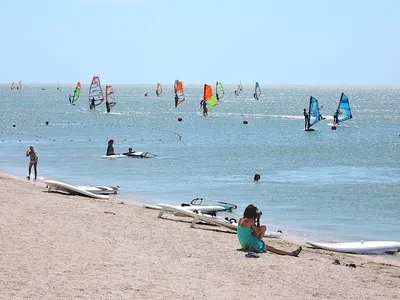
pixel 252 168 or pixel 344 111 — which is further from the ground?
pixel 344 111

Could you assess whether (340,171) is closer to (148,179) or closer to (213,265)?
(148,179)

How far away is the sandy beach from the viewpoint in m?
7.93

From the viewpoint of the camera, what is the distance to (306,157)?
107ft

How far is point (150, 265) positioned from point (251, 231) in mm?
1931

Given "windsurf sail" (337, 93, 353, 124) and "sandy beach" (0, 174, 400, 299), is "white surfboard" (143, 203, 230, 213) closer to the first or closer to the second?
"sandy beach" (0, 174, 400, 299)

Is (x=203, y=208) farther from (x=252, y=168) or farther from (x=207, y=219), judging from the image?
(x=252, y=168)

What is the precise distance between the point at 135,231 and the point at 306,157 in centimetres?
2180

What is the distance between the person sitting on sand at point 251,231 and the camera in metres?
10.4

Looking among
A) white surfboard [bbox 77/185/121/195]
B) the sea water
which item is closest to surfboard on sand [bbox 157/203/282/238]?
the sea water

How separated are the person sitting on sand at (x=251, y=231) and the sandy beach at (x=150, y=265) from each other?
19 centimetres

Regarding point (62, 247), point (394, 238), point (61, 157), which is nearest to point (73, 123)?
point (61, 157)

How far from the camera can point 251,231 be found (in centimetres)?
1048

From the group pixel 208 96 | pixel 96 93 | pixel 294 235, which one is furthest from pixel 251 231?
pixel 96 93

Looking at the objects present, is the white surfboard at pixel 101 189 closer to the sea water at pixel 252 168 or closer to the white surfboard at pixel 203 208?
the sea water at pixel 252 168
